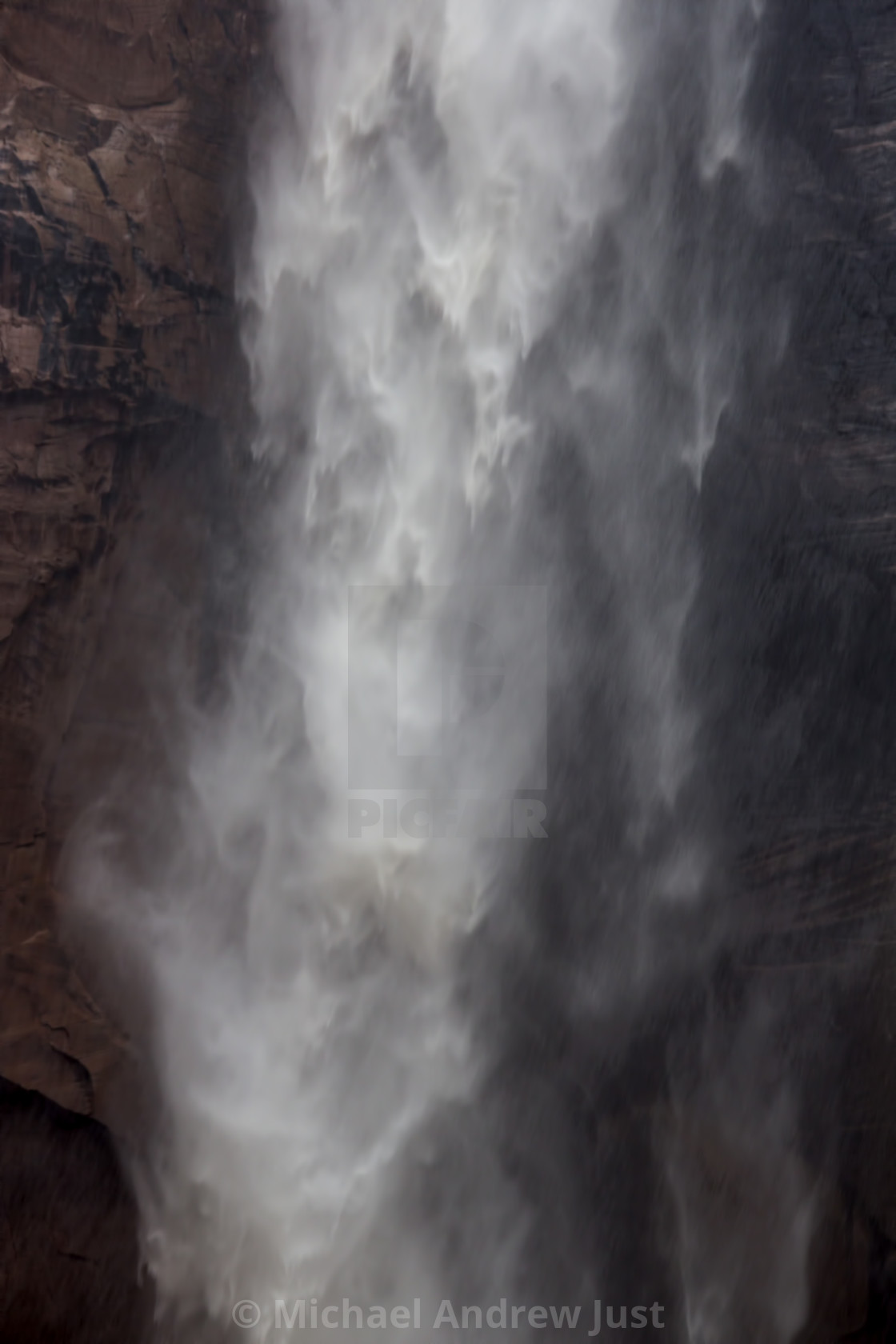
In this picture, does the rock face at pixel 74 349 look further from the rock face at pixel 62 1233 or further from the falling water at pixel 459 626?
the falling water at pixel 459 626

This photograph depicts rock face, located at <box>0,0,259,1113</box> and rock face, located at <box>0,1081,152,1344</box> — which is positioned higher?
rock face, located at <box>0,0,259,1113</box>

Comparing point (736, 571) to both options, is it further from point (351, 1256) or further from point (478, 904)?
point (351, 1256)

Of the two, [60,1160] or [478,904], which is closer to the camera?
[60,1160]

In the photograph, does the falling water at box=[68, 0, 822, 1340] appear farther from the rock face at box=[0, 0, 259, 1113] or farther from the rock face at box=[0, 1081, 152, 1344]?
the rock face at box=[0, 1081, 152, 1344]

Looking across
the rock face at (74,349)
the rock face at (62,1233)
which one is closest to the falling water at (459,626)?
the rock face at (74,349)

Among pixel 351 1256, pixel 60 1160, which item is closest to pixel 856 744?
pixel 351 1256

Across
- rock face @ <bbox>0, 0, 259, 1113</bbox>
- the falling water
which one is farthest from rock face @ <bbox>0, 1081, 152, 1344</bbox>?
the falling water
